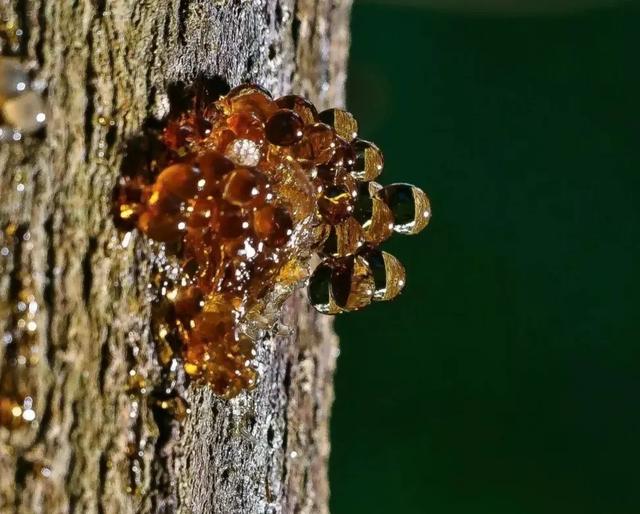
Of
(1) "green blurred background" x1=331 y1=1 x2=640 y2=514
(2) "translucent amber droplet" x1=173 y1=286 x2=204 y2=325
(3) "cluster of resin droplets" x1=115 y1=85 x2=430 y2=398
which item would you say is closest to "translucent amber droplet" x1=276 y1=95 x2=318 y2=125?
(3) "cluster of resin droplets" x1=115 y1=85 x2=430 y2=398

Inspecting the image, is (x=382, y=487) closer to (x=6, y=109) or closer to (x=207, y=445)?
(x=207, y=445)

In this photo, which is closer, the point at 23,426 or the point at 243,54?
the point at 23,426

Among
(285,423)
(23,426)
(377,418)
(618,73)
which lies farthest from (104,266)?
(618,73)

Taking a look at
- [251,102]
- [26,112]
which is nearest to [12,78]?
[26,112]

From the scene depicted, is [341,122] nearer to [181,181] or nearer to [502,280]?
[181,181]

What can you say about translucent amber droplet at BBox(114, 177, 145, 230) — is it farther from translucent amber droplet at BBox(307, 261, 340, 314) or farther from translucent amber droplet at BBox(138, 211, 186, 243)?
translucent amber droplet at BBox(307, 261, 340, 314)

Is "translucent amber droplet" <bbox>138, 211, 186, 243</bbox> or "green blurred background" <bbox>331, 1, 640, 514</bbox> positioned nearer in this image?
"translucent amber droplet" <bbox>138, 211, 186, 243</bbox>
